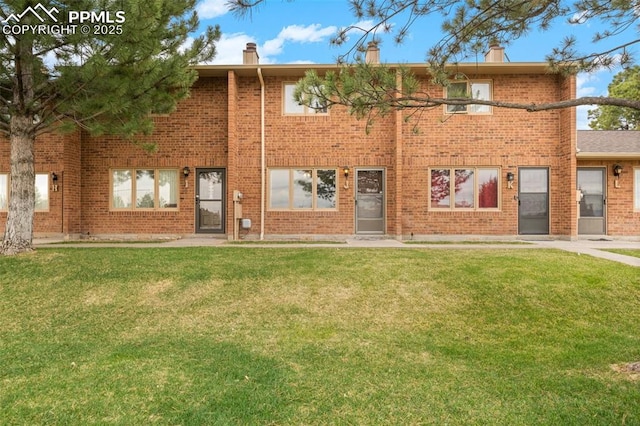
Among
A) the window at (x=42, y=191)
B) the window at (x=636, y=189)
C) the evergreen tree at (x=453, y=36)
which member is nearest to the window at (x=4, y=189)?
the window at (x=42, y=191)

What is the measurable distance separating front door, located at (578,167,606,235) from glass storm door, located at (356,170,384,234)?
19.9 feet

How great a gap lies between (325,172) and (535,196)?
20.7ft

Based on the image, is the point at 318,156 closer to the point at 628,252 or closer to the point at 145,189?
the point at 145,189

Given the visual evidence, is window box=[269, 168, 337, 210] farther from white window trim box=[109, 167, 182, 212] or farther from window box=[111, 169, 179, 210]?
window box=[111, 169, 179, 210]

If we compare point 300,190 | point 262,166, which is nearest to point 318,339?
point 300,190

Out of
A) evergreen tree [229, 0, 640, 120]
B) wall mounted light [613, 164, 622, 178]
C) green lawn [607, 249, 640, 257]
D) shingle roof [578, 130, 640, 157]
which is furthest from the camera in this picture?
wall mounted light [613, 164, 622, 178]

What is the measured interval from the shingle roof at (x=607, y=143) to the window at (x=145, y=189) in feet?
39.5

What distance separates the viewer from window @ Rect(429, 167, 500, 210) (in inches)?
441

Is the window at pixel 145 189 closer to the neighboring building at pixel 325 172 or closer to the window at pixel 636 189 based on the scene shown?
the neighboring building at pixel 325 172

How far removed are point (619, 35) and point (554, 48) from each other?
1.95 feet

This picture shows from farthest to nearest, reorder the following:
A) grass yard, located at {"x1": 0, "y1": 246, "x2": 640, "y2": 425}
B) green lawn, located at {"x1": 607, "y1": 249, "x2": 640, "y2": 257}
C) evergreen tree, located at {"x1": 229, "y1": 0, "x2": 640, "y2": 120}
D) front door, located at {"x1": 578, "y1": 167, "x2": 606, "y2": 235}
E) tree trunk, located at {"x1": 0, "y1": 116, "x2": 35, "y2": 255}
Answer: front door, located at {"x1": 578, "y1": 167, "x2": 606, "y2": 235} < green lawn, located at {"x1": 607, "y1": 249, "x2": 640, "y2": 257} < tree trunk, located at {"x1": 0, "y1": 116, "x2": 35, "y2": 255} < evergreen tree, located at {"x1": 229, "y1": 0, "x2": 640, "y2": 120} < grass yard, located at {"x1": 0, "y1": 246, "x2": 640, "y2": 425}

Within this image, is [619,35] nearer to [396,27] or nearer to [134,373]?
[396,27]

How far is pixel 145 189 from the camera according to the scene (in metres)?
11.5

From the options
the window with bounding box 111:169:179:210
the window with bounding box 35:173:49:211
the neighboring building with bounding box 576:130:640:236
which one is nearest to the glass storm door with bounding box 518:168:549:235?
the neighboring building with bounding box 576:130:640:236
